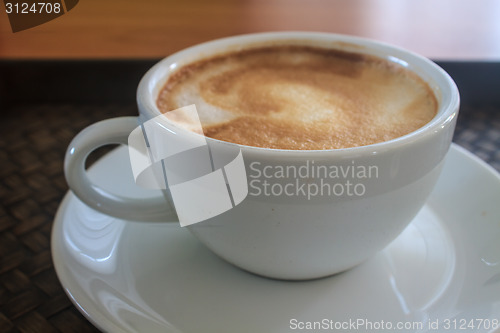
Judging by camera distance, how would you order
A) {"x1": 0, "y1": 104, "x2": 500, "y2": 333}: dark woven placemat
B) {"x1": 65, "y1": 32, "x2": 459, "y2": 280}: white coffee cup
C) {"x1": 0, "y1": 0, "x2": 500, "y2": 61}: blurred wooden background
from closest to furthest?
{"x1": 65, "y1": 32, "x2": 459, "y2": 280}: white coffee cup < {"x1": 0, "y1": 104, "x2": 500, "y2": 333}: dark woven placemat < {"x1": 0, "y1": 0, "x2": 500, "y2": 61}: blurred wooden background

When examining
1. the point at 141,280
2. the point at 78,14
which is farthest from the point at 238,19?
the point at 141,280

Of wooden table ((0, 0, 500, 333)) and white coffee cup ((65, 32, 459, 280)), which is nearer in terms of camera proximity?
white coffee cup ((65, 32, 459, 280))

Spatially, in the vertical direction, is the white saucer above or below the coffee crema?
below

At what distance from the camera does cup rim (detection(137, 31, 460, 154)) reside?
0.53 m

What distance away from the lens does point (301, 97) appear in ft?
2.42

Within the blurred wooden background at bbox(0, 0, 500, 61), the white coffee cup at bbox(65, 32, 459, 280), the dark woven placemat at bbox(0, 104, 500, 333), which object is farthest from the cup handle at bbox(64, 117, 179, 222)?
the blurred wooden background at bbox(0, 0, 500, 61)

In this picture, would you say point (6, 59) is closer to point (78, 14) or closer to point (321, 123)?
point (78, 14)

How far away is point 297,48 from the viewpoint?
859 mm

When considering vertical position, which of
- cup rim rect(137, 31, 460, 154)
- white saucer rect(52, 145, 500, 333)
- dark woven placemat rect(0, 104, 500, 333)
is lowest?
dark woven placemat rect(0, 104, 500, 333)

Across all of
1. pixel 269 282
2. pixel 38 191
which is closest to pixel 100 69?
pixel 38 191

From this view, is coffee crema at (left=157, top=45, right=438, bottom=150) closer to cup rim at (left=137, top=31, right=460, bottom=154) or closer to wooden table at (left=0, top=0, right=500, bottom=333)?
cup rim at (left=137, top=31, right=460, bottom=154)

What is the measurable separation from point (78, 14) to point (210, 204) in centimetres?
112

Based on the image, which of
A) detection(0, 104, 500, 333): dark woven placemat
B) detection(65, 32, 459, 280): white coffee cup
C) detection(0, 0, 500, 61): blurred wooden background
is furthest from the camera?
detection(0, 0, 500, 61): blurred wooden background

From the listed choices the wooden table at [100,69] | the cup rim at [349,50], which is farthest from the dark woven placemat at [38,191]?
the cup rim at [349,50]
